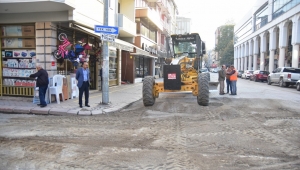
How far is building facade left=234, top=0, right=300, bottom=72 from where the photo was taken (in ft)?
90.4

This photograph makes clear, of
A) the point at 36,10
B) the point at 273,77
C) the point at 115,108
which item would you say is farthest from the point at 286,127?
the point at 273,77

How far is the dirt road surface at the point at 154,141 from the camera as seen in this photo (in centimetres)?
426

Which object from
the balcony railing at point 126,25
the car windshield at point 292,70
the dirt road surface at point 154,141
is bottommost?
the dirt road surface at point 154,141

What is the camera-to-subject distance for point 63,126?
22.7ft

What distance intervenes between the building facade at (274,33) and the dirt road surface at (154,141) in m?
22.8

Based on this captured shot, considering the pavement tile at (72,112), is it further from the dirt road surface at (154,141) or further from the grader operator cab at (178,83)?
the grader operator cab at (178,83)

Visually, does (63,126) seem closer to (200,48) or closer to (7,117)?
(7,117)

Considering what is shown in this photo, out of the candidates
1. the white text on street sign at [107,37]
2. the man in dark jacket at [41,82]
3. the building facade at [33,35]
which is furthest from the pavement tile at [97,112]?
the building facade at [33,35]

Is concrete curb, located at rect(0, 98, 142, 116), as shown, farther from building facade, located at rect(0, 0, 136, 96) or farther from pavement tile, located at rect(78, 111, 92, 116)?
building facade, located at rect(0, 0, 136, 96)

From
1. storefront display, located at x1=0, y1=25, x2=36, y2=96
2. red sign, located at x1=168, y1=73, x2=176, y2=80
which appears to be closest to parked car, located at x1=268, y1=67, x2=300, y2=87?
red sign, located at x1=168, y1=73, x2=176, y2=80

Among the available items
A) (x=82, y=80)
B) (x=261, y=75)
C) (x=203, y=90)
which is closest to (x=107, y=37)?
(x=82, y=80)

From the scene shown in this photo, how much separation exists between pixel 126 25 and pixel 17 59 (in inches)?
319

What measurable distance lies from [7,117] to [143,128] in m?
4.54

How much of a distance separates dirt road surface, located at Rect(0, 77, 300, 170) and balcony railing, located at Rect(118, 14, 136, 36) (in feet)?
30.6
